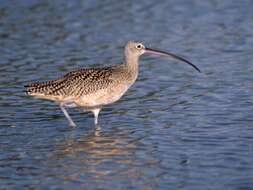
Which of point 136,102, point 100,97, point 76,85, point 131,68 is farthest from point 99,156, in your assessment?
point 136,102

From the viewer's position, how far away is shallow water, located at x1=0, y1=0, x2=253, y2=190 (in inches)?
334

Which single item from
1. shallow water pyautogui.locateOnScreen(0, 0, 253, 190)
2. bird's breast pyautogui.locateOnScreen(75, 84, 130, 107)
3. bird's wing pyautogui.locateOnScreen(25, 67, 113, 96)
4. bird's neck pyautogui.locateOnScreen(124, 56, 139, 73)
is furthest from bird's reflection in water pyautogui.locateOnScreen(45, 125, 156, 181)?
bird's neck pyautogui.locateOnScreen(124, 56, 139, 73)

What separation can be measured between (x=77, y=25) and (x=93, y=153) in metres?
8.07

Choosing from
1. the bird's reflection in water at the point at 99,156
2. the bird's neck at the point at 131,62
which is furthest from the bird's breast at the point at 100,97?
the bird's neck at the point at 131,62

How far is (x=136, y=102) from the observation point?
11.9 meters

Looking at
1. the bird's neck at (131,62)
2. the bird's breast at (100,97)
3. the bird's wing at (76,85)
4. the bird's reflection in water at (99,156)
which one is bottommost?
the bird's reflection in water at (99,156)

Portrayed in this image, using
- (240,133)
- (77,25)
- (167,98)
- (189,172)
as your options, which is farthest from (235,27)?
(189,172)

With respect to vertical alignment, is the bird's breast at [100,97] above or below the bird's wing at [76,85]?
below

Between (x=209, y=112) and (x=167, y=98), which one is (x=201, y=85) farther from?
(x=209, y=112)

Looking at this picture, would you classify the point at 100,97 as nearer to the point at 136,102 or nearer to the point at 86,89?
the point at 86,89

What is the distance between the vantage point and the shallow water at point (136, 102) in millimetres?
8484

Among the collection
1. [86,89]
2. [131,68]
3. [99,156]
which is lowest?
[99,156]

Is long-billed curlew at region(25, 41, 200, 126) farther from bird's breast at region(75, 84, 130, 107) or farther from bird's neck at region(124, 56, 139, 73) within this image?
bird's neck at region(124, 56, 139, 73)

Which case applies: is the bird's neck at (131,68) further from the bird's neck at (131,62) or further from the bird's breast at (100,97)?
the bird's breast at (100,97)
